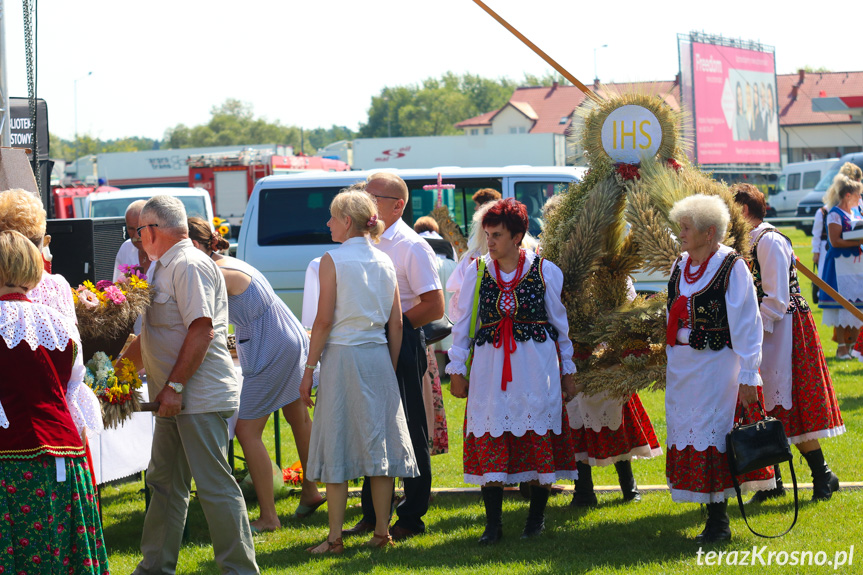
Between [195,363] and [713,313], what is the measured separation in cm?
238

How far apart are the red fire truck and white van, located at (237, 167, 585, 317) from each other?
39.2 feet

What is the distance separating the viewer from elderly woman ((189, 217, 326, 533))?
503 cm

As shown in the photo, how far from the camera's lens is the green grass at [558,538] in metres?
4.43

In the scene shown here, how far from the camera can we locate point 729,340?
4.47 metres

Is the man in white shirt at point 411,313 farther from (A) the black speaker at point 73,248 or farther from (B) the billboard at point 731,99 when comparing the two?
(B) the billboard at point 731,99

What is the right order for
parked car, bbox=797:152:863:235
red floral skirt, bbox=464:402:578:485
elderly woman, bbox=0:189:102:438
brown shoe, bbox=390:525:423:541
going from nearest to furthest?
elderly woman, bbox=0:189:102:438 → red floral skirt, bbox=464:402:578:485 → brown shoe, bbox=390:525:423:541 → parked car, bbox=797:152:863:235

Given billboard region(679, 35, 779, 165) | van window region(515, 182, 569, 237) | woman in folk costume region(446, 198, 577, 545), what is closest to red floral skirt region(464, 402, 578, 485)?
woman in folk costume region(446, 198, 577, 545)

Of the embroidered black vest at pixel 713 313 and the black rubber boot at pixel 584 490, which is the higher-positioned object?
the embroidered black vest at pixel 713 313

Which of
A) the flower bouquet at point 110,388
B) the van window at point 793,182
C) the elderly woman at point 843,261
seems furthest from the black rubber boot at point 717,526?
the van window at point 793,182

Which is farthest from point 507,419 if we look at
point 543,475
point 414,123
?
point 414,123

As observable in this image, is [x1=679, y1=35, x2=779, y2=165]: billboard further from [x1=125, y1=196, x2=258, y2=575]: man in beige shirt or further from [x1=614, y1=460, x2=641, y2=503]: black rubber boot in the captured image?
[x1=125, y1=196, x2=258, y2=575]: man in beige shirt

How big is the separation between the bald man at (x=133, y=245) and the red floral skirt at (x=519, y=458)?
90.9 inches

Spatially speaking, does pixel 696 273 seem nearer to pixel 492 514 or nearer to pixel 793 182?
pixel 492 514

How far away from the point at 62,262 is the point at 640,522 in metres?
4.23
